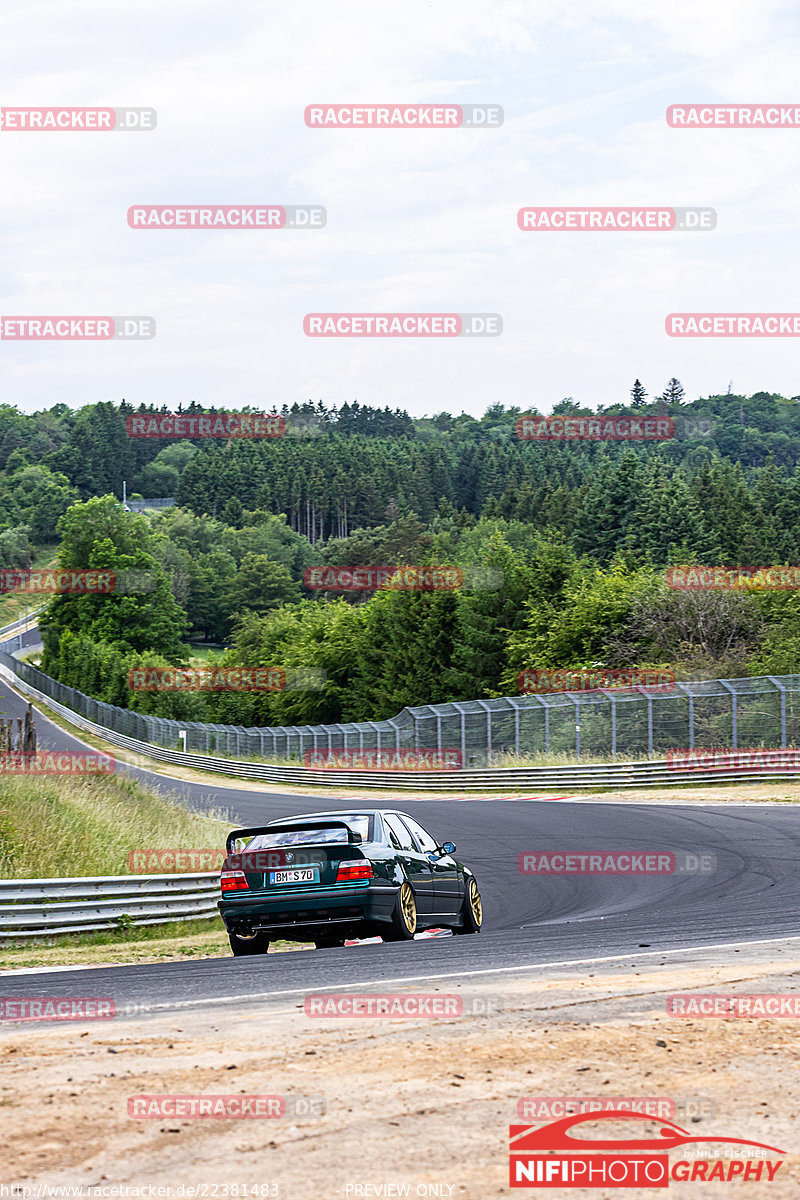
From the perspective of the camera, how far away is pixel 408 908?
11984 millimetres

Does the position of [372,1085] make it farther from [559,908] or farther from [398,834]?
[559,908]

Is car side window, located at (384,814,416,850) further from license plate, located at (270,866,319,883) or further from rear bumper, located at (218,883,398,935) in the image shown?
license plate, located at (270,866,319,883)

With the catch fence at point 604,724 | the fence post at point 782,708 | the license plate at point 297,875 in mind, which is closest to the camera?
the license plate at point 297,875

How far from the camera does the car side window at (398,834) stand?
1229 cm

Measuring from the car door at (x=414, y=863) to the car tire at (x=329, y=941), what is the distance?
82 centimetres

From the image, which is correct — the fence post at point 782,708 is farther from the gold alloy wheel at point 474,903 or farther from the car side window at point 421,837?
the car side window at point 421,837

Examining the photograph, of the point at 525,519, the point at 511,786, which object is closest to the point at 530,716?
the point at 511,786

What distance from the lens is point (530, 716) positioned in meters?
38.8

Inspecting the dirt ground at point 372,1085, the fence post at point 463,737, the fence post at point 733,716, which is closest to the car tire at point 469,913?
the dirt ground at point 372,1085

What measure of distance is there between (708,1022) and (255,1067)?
2536mm

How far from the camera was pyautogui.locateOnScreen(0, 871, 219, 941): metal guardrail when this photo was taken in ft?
42.9

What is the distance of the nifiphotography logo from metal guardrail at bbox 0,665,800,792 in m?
26.1

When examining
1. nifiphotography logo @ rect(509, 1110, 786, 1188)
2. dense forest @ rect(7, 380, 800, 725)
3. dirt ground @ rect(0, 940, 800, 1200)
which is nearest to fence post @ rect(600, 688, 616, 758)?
dense forest @ rect(7, 380, 800, 725)

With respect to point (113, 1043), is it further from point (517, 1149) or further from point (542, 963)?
point (542, 963)
